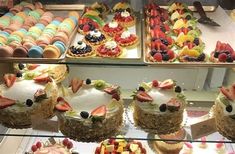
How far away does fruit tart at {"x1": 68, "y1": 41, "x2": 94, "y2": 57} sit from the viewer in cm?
165

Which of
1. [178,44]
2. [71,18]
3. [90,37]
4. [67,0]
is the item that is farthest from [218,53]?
[67,0]

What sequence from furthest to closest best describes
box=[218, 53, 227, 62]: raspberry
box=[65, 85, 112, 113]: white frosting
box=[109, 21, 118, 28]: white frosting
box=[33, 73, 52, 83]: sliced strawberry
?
box=[109, 21, 118, 28]: white frosting, box=[33, 73, 52, 83]: sliced strawberry, box=[65, 85, 112, 113]: white frosting, box=[218, 53, 227, 62]: raspberry

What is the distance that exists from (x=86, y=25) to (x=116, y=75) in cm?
37

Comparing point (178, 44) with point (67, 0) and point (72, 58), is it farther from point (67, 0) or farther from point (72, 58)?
point (67, 0)

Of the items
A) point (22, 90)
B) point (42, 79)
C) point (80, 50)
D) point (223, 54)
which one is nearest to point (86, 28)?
point (80, 50)

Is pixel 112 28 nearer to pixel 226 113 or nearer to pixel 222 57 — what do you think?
pixel 222 57

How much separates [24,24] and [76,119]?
1.95 ft

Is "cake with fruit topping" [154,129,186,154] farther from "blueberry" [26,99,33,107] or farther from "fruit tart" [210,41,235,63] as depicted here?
"blueberry" [26,99,33,107]

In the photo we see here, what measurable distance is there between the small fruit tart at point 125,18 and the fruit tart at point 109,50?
10.4 inches

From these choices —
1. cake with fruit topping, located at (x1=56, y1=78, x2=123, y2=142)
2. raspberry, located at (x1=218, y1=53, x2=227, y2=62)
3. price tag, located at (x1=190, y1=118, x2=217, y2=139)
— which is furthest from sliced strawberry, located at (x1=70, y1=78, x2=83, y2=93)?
raspberry, located at (x1=218, y1=53, x2=227, y2=62)

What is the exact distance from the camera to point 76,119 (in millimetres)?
1624

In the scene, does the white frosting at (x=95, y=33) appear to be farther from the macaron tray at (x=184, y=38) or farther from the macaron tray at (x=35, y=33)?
the macaron tray at (x=184, y=38)

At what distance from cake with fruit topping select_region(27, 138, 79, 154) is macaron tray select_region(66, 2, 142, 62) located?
67cm

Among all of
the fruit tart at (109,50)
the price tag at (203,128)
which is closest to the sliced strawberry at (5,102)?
the fruit tart at (109,50)
